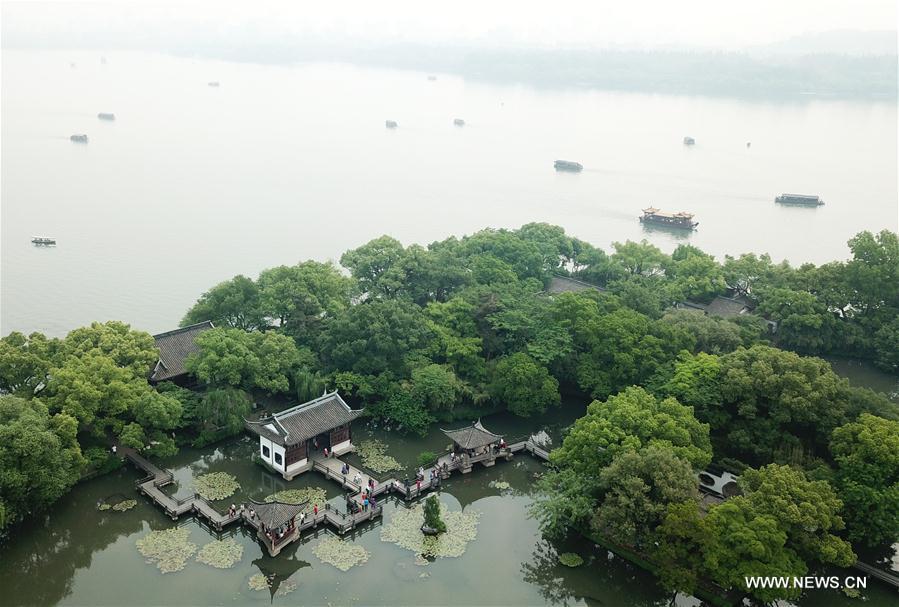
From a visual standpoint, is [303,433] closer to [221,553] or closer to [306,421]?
[306,421]

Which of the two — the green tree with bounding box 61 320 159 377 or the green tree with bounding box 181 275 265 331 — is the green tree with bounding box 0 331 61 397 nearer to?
the green tree with bounding box 61 320 159 377

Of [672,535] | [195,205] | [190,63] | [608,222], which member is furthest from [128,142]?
[190,63]

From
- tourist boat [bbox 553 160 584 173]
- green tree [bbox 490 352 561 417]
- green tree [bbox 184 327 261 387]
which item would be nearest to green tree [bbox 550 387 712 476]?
green tree [bbox 490 352 561 417]

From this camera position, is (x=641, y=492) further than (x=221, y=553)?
No

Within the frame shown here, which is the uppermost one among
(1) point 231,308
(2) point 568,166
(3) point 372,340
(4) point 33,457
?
(3) point 372,340

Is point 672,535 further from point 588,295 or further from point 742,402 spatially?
point 588,295

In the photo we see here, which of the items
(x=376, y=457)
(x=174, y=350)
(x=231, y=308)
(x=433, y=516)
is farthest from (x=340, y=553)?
(x=231, y=308)
